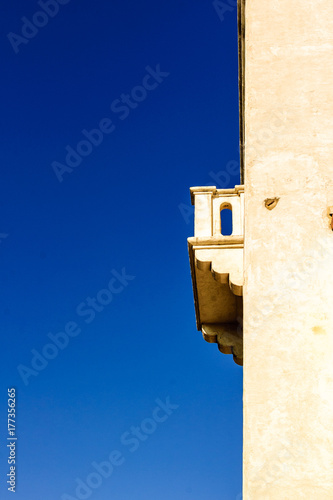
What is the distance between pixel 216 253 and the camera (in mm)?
6395

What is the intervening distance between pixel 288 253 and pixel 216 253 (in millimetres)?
1346

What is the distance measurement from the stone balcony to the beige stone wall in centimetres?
95

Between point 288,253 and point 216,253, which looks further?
point 216,253

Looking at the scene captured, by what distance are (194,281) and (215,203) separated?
1.19m

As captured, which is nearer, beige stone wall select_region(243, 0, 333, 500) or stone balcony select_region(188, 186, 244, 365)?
beige stone wall select_region(243, 0, 333, 500)

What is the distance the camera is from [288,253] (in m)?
5.20

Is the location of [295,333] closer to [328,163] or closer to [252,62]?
[328,163]

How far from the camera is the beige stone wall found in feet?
14.5

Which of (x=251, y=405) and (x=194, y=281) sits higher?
(x=194, y=281)

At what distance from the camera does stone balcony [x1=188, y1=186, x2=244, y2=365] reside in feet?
20.6

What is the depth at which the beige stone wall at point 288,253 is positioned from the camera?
4.43 m

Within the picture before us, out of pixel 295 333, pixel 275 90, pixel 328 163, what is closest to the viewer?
pixel 295 333

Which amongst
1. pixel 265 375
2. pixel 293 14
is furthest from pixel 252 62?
pixel 265 375

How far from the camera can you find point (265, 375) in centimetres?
474
